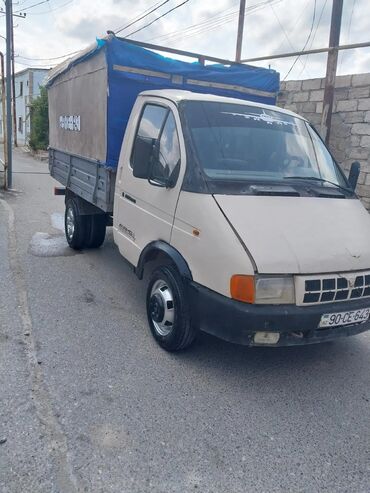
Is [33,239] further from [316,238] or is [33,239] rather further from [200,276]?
[316,238]

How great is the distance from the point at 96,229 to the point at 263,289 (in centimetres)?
400

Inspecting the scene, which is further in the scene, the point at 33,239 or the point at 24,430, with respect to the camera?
the point at 33,239

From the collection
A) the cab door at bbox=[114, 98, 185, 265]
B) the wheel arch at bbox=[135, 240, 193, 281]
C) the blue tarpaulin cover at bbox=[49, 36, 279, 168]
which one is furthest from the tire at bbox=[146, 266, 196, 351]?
the blue tarpaulin cover at bbox=[49, 36, 279, 168]

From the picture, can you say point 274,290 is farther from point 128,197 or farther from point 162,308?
point 128,197

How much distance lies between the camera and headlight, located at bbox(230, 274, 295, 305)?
286 centimetres

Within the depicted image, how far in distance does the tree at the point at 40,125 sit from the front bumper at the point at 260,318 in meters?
23.7

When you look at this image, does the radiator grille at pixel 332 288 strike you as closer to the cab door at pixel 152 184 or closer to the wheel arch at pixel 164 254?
the wheel arch at pixel 164 254

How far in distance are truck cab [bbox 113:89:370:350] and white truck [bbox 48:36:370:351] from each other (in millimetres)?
10

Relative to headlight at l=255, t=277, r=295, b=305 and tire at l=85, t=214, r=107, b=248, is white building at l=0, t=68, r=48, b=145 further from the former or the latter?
headlight at l=255, t=277, r=295, b=305

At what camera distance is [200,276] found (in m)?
3.17

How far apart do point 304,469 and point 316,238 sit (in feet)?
4.97

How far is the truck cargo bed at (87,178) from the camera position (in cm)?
485

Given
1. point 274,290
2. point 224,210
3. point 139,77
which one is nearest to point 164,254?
point 224,210

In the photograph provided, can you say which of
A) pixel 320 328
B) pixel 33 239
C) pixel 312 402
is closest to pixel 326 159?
pixel 320 328
